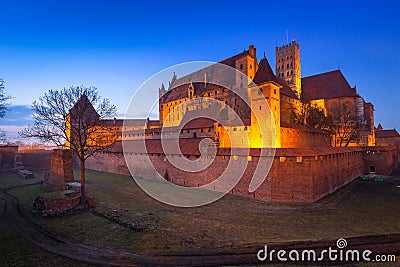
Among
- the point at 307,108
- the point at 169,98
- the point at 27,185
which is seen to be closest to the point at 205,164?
the point at 27,185

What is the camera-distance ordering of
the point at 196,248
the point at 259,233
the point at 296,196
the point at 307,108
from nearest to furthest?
the point at 196,248, the point at 259,233, the point at 296,196, the point at 307,108

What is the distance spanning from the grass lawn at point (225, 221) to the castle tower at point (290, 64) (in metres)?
35.7

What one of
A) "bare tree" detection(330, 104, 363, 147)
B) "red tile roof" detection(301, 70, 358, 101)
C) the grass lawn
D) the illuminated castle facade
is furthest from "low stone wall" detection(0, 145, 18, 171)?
"red tile roof" detection(301, 70, 358, 101)

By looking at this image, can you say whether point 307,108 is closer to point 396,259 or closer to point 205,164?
point 205,164

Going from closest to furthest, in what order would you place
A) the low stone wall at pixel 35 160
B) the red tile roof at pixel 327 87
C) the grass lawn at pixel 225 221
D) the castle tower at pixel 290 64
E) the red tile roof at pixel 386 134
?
the grass lawn at pixel 225 221, the low stone wall at pixel 35 160, the red tile roof at pixel 327 87, the castle tower at pixel 290 64, the red tile roof at pixel 386 134

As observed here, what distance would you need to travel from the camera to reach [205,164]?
21109mm

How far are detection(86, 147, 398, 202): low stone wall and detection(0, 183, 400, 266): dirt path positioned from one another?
6501 millimetres

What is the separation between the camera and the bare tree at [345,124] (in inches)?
1426

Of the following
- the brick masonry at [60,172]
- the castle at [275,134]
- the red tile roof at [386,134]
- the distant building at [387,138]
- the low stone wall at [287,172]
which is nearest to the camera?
the low stone wall at [287,172]

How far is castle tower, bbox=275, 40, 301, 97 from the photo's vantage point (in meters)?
49.6

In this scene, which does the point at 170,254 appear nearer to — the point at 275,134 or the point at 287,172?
the point at 287,172

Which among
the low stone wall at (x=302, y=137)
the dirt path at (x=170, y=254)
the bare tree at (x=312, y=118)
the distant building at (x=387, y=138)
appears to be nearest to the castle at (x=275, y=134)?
the low stone wall at (x=302, y=137)

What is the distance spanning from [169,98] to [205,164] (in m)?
32.5

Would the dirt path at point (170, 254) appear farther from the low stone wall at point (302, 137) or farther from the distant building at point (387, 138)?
the distant building at point (387, 138)
